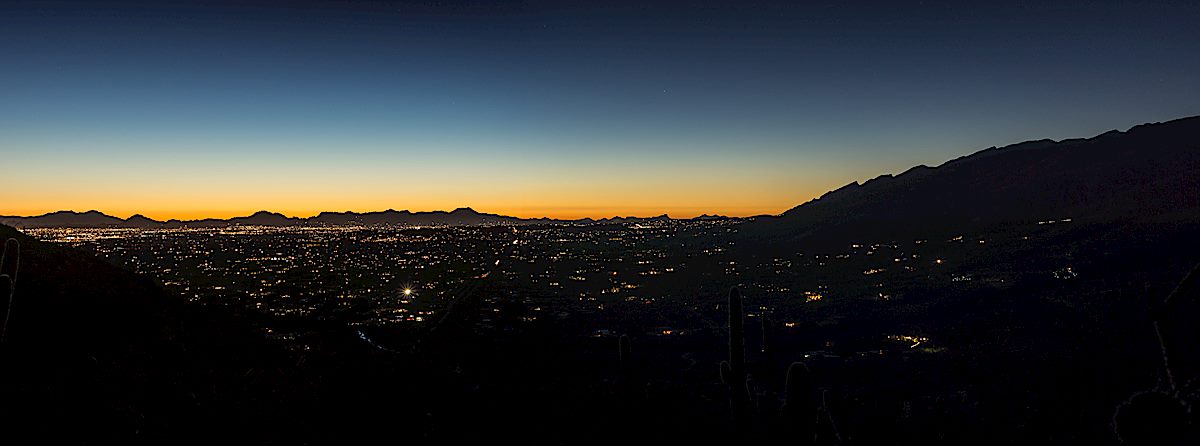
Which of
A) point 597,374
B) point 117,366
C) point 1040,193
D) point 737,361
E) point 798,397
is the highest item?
point 1040,193

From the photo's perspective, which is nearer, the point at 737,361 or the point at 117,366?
the point at 737,361

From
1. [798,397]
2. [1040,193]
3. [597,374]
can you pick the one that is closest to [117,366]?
[597,374]

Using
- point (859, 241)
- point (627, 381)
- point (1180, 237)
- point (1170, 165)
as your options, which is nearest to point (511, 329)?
point (627, 381)

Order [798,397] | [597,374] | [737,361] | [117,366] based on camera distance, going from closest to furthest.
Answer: [798,397] < [737,361] < [117,366] < [597,374]

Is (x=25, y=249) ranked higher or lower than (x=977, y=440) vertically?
higher

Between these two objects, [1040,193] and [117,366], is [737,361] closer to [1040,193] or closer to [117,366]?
[117,366]

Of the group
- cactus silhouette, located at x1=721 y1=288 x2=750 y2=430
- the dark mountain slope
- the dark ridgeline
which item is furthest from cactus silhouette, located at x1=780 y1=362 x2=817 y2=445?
the dark mountain slope

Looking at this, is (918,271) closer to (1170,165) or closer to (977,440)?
(977,440)

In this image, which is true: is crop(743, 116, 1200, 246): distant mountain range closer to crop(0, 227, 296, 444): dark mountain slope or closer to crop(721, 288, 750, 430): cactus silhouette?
crop(721, 288, 750, 430): cactus silhouette
